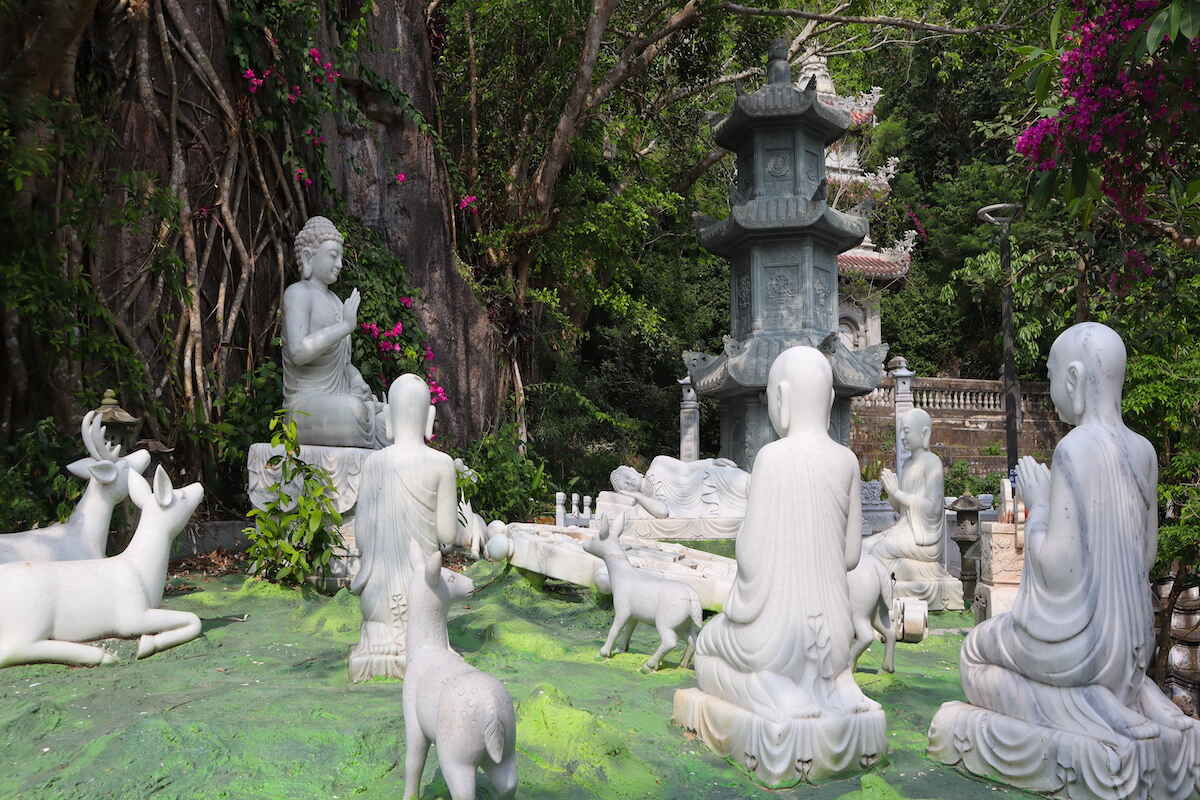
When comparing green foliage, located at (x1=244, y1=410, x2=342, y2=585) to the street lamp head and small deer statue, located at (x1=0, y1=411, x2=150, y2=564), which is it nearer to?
small deer statue, located at (x1=0, y1=411, x2=150, y2=564)

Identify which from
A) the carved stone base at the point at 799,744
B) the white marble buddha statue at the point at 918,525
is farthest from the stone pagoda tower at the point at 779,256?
the carved stone base at the point at 799,744

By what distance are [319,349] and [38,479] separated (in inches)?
84.2

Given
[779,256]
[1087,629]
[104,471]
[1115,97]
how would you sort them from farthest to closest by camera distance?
[779,256], [104,471], [1115,97], [1087,629]

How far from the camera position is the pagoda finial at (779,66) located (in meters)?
12.9

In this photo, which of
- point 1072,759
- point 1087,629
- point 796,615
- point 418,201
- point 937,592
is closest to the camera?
point 1072,759

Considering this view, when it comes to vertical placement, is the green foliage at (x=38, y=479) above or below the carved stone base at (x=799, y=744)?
above

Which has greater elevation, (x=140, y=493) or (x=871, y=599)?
(x=140, y=493)

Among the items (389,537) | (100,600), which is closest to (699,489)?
(389,537)

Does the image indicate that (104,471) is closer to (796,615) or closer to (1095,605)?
(796,615)

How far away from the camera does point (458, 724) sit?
2.96m

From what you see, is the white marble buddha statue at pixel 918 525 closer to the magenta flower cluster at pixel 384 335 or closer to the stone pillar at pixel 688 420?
the magenta flower cluster at pixel 384 335

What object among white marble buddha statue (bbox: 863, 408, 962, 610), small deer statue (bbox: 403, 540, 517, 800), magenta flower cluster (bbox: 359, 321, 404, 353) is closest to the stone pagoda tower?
magenta flower cluster (bbox: 359, 321, 404, 353)

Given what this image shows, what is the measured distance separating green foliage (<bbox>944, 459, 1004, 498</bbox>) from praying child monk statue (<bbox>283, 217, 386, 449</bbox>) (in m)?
17.2

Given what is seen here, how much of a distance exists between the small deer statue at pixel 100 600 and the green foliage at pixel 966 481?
19165 mm
